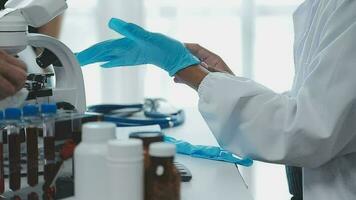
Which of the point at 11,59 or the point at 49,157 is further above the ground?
the point at 11,59

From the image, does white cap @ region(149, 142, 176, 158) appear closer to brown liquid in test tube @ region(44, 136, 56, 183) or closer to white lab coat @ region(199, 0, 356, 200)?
brown liquid in test tube @ region(44, 136, 56, 183)

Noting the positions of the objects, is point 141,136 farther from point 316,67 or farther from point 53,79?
point 53,79

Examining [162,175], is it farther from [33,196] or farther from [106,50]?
[106,50]

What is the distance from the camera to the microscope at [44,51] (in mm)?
1007

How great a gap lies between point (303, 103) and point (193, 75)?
0.85 feet

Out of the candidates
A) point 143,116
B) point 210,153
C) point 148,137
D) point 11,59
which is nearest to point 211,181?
point 210,153

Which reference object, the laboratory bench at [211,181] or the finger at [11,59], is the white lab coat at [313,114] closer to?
the laboratory bench at [211,181]

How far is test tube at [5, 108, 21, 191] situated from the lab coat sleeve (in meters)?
0.38

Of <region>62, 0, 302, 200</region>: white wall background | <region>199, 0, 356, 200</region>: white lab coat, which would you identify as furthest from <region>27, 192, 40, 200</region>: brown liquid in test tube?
<region>62, 0, 302, 200</region>: white wall background

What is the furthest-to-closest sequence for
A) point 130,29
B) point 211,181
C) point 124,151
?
point 130,29
point 211,181
point 124,151

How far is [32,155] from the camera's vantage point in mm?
910

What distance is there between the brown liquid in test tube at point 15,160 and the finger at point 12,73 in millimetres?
120

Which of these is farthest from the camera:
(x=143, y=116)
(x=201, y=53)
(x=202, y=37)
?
(x=202, y=37)

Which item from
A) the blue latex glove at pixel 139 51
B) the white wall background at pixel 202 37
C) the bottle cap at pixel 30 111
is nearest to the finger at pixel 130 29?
the blue latex glove at pixel 139 51
